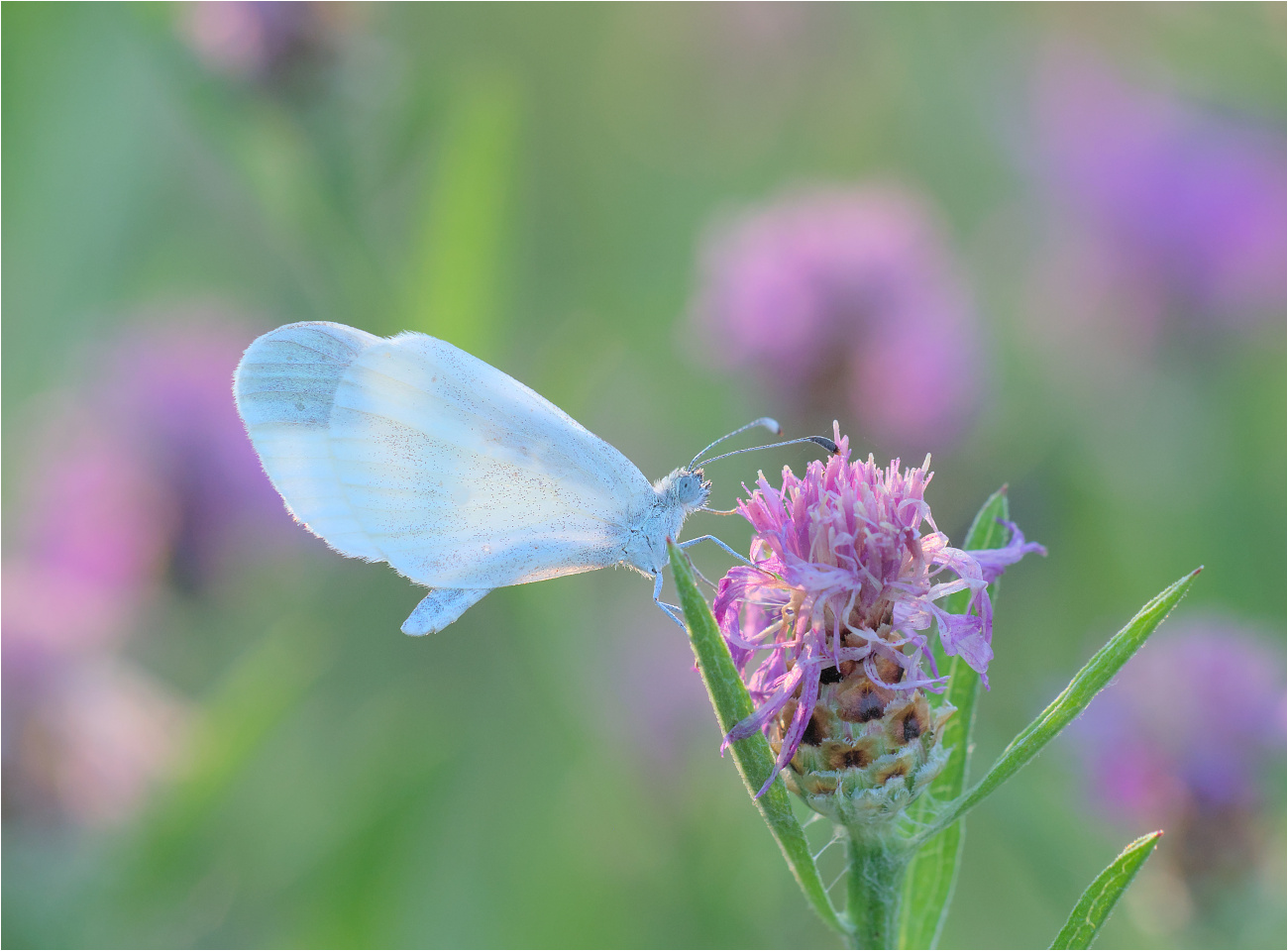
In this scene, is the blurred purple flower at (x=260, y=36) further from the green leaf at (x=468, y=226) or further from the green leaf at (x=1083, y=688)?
the green leaf at (x=1083, y=688)

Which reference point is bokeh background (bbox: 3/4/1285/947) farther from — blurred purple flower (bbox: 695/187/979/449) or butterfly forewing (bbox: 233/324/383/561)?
butterfly forewing (bbox: 233/324/383/561)

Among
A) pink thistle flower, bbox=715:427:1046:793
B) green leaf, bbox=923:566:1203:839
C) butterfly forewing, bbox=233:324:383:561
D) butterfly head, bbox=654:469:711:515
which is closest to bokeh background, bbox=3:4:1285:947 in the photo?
butterfly forewing, bbox=233:324:383:561

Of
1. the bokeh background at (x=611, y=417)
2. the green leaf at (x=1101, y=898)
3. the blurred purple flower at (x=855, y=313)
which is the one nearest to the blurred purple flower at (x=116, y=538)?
the bokeh background at (x=611, y=417)

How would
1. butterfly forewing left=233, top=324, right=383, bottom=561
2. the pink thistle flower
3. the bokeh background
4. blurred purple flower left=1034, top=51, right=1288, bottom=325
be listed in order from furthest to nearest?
1. blurred purple flower left=1034, top=51, right=1288, bottom=325
2. the bokeh background
3. butterfly forewing left=233, top=324, right=383, bottom=561
4. the pink thistle flower

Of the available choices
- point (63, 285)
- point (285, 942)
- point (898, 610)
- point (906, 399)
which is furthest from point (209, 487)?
point (898, 610)

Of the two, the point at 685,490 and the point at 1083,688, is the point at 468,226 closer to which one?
the point at 685,490
